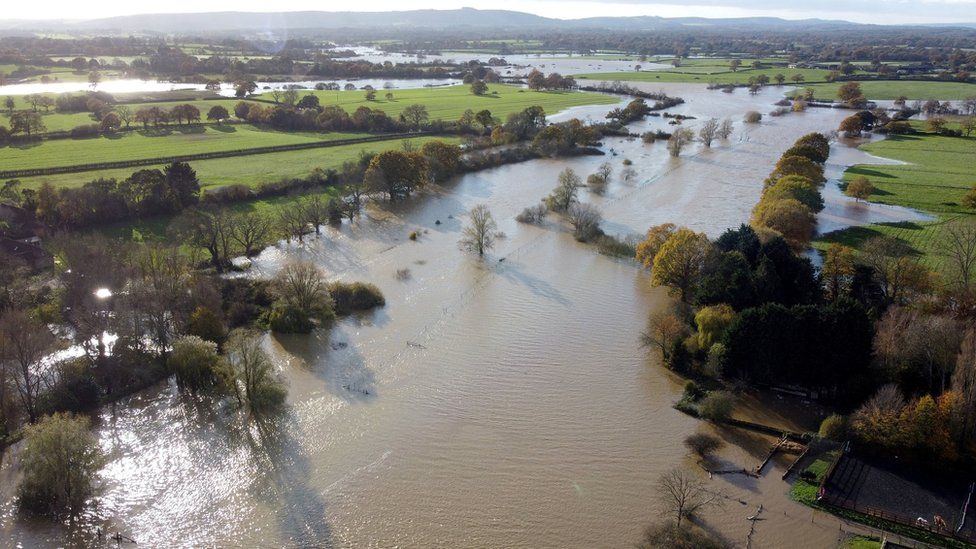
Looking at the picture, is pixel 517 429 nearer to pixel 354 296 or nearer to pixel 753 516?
pixel 753 516

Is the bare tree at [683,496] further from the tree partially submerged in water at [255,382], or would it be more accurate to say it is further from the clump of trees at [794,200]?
the clump of trees at [794,200]

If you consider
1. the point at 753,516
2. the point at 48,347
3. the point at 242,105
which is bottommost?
the point at 753,516

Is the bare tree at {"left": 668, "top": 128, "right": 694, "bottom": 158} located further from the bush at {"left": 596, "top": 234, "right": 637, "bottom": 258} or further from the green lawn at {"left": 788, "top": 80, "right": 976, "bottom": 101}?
the green lawn at {"left": 788, "top": 80, "right": 976, "bottom": 101}

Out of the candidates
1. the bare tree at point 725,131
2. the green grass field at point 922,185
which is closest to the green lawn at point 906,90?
the green grass field at point 922,185

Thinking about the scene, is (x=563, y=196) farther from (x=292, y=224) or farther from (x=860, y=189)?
(x=860, y=189)

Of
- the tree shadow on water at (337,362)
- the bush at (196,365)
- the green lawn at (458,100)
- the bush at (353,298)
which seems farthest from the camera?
the green lawn at (458,100)

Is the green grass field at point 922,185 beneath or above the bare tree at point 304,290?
above

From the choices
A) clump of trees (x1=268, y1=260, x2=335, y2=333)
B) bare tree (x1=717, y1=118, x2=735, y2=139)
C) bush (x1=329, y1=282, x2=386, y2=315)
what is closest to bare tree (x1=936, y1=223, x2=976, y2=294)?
bush (x1=329, y1=282, x2=386, y2=315)

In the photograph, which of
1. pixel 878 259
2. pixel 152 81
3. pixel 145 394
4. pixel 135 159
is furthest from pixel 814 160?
pixel 152 81
